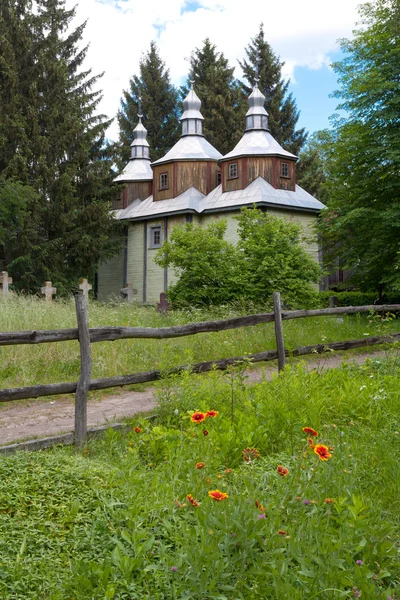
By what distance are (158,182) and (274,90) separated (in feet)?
42.1

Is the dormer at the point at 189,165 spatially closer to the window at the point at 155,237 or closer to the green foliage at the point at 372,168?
the window at the point at 155,237

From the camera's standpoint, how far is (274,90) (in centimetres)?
4072

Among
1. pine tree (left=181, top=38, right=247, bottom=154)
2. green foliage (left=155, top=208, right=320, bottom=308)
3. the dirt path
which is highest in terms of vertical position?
pine tree (left=181, top=38, right=247, bottom=154)

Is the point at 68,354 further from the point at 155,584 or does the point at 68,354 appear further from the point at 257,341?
the point at 155,584

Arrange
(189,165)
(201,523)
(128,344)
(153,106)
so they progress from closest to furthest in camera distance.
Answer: (201,523)
(128,344)
(189,165)
(153,106)

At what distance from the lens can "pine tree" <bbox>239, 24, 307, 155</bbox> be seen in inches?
1582

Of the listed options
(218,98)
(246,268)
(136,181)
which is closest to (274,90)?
(218,98)

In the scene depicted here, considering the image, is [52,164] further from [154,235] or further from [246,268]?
[246,268]

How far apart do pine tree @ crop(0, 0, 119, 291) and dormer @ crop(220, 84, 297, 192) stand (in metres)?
5.90

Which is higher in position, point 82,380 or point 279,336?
point 279,336

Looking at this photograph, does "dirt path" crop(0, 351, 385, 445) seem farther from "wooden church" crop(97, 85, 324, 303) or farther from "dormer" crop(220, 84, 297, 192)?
"dormer" crop(220, 84, 297, 192)

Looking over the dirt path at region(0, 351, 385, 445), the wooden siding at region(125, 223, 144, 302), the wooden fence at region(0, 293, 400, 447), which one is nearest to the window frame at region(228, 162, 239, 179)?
the wooden siding at region(125, 223, 144, 302)

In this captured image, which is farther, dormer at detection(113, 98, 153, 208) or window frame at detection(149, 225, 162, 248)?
dormer at detection(113, 98, 153, 208)

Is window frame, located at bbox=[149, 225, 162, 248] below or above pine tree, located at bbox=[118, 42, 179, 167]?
below
